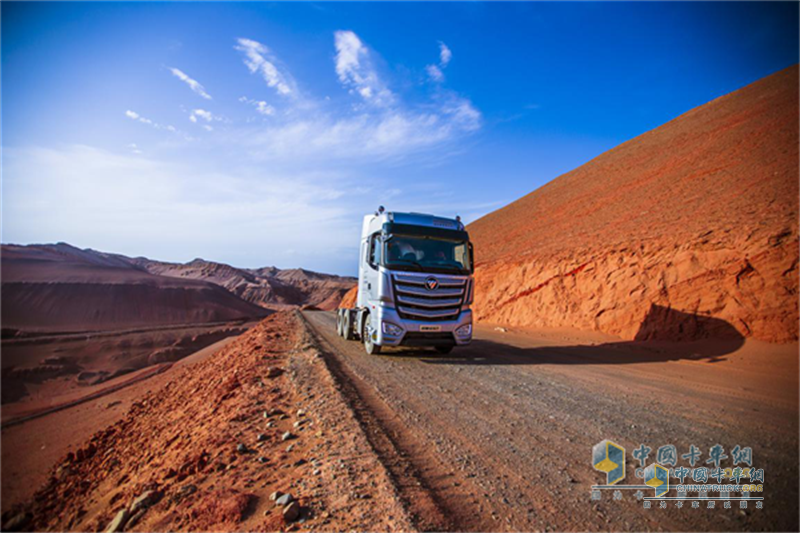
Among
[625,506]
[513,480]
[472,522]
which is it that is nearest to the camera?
[472,522]

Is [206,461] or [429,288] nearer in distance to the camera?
[206,461]

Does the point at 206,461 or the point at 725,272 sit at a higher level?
the point at 725,272

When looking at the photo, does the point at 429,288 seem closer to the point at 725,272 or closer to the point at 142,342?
the point at 725,272

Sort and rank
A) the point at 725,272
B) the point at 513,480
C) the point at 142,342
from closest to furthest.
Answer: the point at 513,480
the point at 725,272
the point at 142,342

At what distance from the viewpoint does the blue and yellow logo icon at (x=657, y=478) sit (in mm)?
3459

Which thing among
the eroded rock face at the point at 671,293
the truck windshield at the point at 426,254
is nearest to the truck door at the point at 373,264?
the truck windshield at the point at 426,254

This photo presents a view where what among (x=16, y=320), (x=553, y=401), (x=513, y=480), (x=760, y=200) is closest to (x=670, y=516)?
(x=513, y=480)

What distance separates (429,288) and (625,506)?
6.70 metres

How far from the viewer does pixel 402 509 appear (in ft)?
9.74

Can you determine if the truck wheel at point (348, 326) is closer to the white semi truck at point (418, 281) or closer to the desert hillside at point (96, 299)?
the white semi truck at point (418, 281)

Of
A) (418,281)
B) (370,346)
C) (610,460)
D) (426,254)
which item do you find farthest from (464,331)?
(610,460)

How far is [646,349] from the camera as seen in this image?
12070mm

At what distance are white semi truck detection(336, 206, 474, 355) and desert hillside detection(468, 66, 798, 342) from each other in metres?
8.25

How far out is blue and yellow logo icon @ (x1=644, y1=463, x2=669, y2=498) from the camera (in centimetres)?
346
